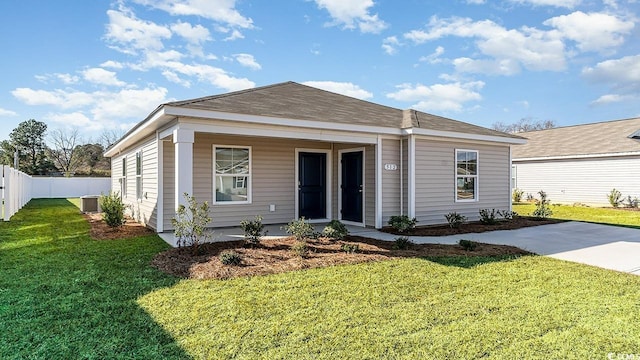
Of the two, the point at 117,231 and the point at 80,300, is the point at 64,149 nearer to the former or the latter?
the point at 117,231

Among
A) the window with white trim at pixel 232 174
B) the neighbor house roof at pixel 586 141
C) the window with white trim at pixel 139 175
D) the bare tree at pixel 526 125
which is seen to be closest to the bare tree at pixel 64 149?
the window with white trim at pixel 139 175

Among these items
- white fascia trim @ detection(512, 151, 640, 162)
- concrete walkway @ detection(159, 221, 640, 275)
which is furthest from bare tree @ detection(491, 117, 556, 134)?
concrete walkway @ detection(159, 221, 640, 275)

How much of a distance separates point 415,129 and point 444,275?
505 centimetres

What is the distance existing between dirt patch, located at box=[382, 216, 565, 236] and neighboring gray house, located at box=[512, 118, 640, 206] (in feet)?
29.0

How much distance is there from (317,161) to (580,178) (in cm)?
1560

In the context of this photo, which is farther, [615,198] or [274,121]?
→ [615,198]

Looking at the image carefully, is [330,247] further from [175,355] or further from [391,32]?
[391,32]

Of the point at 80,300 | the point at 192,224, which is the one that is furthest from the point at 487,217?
the point at 80,300

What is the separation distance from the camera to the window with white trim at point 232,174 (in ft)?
29.5

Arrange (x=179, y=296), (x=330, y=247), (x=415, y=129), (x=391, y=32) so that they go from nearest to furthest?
(x=179, y=296) → (x=330, y=247) → (x=415, y=129) → (x=391, y=32)

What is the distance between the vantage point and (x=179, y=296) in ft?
13.3

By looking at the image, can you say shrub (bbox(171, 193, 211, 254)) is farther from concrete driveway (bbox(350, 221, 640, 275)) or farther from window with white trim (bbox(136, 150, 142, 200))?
window with white trim (bbox(136, 150, 142, 200))

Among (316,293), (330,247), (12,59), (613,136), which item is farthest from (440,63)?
(12,59)

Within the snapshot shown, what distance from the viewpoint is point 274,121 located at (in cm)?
767
